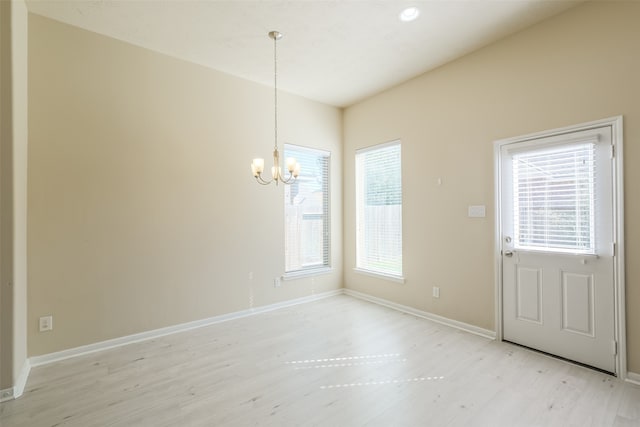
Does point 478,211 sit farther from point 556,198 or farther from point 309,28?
point 309,28

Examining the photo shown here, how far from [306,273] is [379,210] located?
152cm

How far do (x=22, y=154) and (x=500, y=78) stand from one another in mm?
4628

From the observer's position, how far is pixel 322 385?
2.40 m

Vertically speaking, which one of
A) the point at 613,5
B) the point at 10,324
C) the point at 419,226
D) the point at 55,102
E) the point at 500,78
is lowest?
the point at 10,324

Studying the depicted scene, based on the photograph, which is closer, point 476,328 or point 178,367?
point 178,367

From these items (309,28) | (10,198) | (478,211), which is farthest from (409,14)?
(10,198)

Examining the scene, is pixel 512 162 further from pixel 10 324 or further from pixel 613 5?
pixel 10 324

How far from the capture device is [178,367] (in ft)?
8.85

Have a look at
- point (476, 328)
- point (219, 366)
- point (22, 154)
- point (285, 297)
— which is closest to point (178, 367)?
point (219, 366)

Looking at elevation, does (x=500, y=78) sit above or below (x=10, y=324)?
above

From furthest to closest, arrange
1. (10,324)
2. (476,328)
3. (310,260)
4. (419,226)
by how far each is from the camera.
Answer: (310,260)
(419,226)
(476,328)
(10,324)

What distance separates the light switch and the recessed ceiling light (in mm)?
2075

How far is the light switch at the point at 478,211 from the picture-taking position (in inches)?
131

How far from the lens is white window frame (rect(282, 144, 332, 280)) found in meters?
4.54
